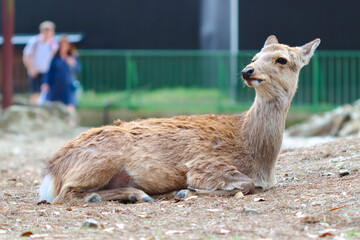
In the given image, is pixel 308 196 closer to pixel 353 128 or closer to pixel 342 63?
pixel 353 128

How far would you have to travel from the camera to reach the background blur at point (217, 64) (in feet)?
57.0

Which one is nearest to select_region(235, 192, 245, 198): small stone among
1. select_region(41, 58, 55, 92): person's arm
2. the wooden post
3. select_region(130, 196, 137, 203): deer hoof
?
select_region(130, 196, 137, 203): deer hoof

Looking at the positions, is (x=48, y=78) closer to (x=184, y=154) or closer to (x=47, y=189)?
(x=47, y=189)

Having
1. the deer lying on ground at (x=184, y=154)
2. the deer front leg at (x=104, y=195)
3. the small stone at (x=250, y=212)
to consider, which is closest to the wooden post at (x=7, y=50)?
the deer lying on ground at (x=184, y=154)

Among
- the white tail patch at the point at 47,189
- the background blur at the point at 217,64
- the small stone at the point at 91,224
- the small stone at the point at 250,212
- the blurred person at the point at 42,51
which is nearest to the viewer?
the small stone at the point at 91,224

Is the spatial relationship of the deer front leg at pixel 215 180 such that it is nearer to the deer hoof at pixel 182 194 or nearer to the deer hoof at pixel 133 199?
the deer hoof at pixel 182 194

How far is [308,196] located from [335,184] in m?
0.52

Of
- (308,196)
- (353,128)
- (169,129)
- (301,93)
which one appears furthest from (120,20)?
(308,196)

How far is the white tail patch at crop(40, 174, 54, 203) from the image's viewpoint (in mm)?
6633

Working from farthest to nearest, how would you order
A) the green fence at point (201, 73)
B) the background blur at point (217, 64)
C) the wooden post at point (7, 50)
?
the background blur at point (217, 64), the green fence at point (201, 73), the wooden post at point (7, 50)

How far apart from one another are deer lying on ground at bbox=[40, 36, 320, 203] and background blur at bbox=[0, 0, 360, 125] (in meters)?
10.1

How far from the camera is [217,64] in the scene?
698 inches

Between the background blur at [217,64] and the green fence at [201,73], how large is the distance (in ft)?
0.09

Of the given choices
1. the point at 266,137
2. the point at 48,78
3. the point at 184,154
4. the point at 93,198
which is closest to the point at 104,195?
the point at 93,198
